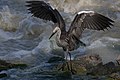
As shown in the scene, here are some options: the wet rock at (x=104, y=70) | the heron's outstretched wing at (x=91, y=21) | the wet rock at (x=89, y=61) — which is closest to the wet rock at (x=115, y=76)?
the wet rock at (x=104, y=70)

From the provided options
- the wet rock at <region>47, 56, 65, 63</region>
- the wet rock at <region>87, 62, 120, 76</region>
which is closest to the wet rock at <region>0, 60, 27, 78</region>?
the wet rock at <region>47, 56, 65, 63</region>

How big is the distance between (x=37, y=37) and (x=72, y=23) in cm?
290

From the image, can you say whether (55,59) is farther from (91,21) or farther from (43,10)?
(91,21)

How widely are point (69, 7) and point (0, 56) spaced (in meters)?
4.05

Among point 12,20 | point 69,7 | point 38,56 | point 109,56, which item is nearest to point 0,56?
point 38,56

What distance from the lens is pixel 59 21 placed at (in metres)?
7.72

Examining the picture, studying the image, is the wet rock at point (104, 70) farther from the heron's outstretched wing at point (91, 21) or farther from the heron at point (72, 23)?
the heron's outstretched wing at point (91, 21)

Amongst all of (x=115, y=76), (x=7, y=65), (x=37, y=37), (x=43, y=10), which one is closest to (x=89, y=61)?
(x=115, y=76)

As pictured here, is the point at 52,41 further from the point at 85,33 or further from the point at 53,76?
the point at 53,76

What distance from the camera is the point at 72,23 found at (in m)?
7.66

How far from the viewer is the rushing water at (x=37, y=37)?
8.56 meters

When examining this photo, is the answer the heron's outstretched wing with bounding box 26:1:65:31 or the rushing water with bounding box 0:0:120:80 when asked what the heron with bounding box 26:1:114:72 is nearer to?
the heron's outstretched wing with bounding box 26:1:65:31

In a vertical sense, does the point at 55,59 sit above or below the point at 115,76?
above

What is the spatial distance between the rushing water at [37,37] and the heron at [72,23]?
62 centimetres
